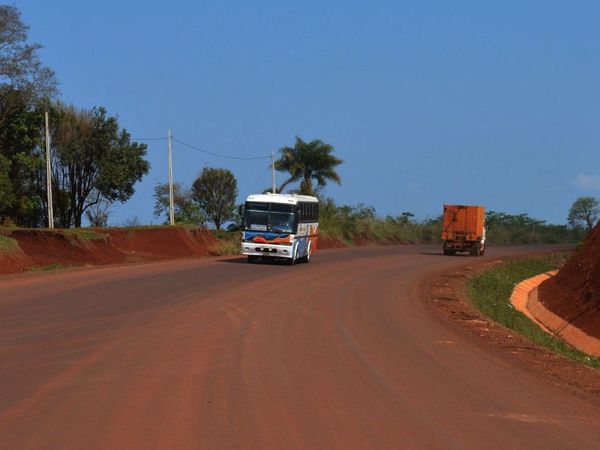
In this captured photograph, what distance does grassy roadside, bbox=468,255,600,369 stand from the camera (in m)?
17.9

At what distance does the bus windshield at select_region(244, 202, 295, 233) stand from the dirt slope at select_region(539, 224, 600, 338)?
35.3 ft

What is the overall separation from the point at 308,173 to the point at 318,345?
55381mm

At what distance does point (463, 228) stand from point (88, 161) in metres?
25.2

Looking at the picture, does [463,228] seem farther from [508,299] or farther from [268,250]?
[268,250]

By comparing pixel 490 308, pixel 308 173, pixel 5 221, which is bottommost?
pixel 490 308

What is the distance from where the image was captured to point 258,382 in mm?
8797

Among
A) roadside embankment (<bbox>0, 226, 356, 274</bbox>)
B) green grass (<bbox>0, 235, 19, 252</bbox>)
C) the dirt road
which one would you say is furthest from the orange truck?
the dirt road

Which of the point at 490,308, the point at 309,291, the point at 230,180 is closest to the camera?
the point at 309,291

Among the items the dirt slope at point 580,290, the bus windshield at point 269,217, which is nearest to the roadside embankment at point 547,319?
the dirt slope at point 580,290

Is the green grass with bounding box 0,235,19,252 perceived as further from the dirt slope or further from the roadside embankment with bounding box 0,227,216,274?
the dirt slope

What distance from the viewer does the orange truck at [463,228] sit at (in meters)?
48.8

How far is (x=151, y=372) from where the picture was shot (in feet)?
30.6

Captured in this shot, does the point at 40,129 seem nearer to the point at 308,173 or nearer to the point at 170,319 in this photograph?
the point at 308,173

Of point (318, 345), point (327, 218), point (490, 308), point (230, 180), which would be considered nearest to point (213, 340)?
point (318, 345)
